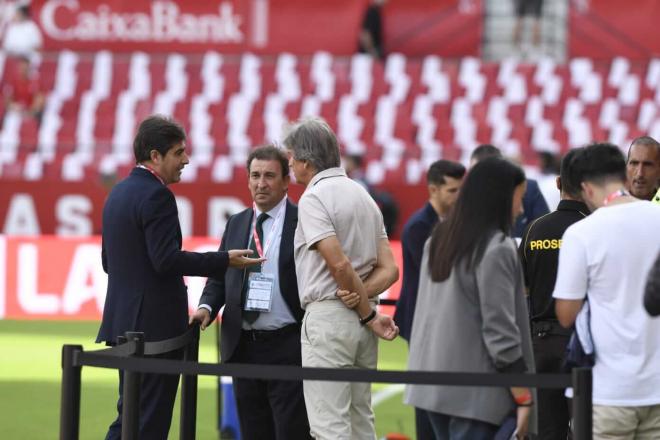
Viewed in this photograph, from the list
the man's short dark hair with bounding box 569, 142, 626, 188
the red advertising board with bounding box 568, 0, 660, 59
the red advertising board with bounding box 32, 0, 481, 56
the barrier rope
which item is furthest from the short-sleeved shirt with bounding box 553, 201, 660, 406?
the red advertising board with bounding box 568, 0, 660, 59

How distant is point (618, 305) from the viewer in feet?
15.8

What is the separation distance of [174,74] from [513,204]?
22.0 meters

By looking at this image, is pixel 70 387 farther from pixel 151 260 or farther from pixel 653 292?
pixel 653 292

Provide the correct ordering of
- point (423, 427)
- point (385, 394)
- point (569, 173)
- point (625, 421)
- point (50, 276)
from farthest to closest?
point (50, 276) → point (385, 394) → point (423, 427) → point (569, 173) → point (625, 421)

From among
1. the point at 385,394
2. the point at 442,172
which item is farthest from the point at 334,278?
the point at 385,394

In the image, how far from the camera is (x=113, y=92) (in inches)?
1025

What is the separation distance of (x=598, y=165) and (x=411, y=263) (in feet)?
9.36

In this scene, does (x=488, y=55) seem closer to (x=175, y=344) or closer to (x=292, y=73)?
(x=292, y=73)

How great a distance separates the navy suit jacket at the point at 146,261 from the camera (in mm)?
6008

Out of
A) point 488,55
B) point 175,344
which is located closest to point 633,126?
point 488,55

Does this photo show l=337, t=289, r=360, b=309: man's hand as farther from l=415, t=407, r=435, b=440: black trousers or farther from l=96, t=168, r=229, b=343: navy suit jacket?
l=415, t=407, r=435, b=440: black trousers

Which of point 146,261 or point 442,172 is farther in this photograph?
point 442,172

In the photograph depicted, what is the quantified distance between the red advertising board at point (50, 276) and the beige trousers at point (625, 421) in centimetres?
1082

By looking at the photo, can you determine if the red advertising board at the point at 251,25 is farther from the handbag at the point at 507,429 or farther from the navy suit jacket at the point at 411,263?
the handbag at the point at 507,429
